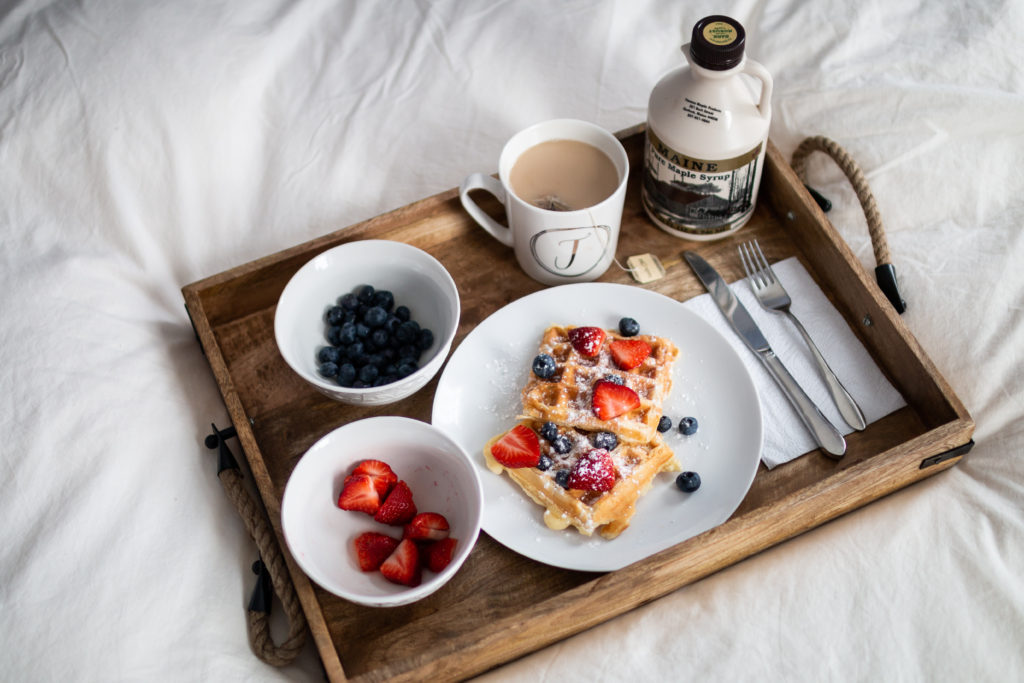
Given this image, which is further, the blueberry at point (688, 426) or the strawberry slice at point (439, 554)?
the blueberry at point (688, 426)

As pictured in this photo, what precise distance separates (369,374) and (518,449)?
0.80 ft

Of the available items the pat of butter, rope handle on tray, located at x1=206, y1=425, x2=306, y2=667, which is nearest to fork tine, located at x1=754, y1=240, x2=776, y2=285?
the pat of butter

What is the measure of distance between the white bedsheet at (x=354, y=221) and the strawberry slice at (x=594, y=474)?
209 mm

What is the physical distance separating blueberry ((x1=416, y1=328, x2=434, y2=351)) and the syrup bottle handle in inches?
22.5

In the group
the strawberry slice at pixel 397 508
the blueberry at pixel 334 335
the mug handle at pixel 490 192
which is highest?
the mug handle at pixel 490 192

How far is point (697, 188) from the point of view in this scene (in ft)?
4.40

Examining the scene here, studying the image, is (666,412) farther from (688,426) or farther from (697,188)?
(697,188)

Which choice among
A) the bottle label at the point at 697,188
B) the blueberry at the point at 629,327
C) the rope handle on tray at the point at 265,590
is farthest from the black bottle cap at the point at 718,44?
the rope handle on tray at the point at 265,590

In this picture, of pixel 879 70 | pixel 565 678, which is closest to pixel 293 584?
pixel 565 678

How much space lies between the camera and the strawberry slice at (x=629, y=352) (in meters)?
1.23

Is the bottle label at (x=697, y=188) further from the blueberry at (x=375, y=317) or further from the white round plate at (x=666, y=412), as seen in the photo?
the blueberry at (x=375, y=317)

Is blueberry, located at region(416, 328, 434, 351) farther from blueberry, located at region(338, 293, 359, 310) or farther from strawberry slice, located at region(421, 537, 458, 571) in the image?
strawberry slice, located at region(421, 537, 458, 571)

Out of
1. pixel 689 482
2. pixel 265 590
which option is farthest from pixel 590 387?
pixel 265 590

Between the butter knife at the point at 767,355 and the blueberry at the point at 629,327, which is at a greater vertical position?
the blueberry at the point at 629,327
